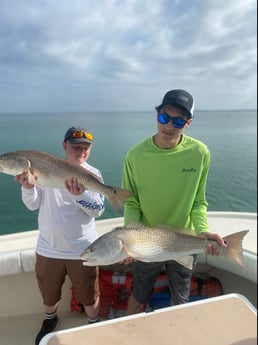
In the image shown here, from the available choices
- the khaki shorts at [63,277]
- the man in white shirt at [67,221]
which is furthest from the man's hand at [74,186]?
the khaki shorts at [63,277]

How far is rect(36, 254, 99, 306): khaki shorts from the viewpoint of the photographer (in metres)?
2.43

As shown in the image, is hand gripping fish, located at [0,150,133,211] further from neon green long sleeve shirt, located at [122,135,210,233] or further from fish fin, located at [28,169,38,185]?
neon green long sleeve shirt, located at [122,135,210,233]

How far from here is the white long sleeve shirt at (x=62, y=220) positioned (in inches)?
92.1

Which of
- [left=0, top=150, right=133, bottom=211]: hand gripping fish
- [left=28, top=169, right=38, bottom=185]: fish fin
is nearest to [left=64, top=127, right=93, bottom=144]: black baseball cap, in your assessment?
[left=0, top=150, right=133, bottom=211]: hand gripping fish

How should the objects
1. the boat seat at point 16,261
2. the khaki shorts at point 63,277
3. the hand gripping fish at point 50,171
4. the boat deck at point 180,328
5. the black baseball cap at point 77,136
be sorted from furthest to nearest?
1. the boat seat at point 16,261
2. the khaki shorts at point 63,277
3. the black baseball cap at point 77,136
4. the hand gripping fish at point 50,171
5. the boat deck at point 180,328

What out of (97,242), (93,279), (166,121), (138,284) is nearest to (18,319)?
(93,279)

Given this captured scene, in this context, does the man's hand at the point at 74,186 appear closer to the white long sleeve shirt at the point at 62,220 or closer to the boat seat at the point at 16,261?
the white long sleeve shirt at the point at 62,220

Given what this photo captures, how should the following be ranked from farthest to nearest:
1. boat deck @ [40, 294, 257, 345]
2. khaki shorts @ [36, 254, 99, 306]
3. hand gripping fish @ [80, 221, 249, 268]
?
1. khaki shorts @ [36, 254, 99, 306]
2. hand gripping fish @ [80, 221, 249, 268]
3. boat deck @ [40, 294, 257, 345]

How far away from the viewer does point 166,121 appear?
2.05 m

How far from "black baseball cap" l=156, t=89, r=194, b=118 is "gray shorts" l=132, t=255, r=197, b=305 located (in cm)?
112

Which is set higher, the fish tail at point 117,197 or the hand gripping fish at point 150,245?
the fish tail at point 117,197

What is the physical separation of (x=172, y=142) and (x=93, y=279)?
126 centimetres

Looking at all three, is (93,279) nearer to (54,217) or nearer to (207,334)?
(54,217)

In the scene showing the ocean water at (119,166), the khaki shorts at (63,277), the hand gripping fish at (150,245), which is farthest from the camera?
the ocean water at (119,166)
